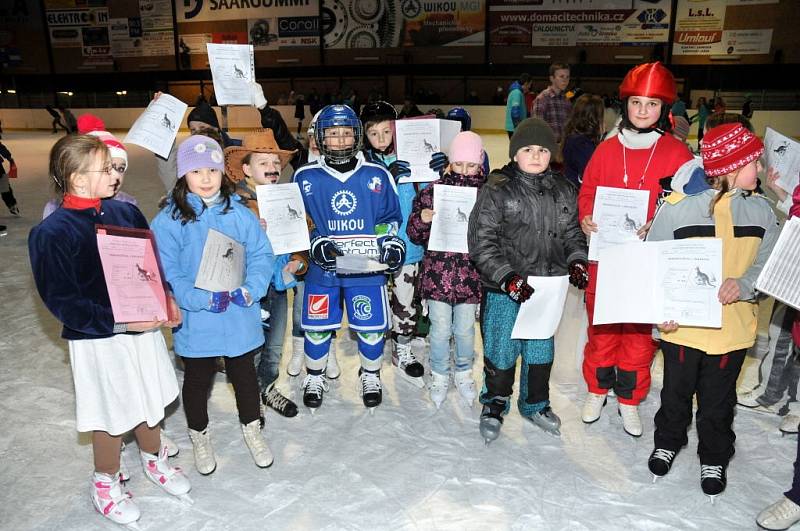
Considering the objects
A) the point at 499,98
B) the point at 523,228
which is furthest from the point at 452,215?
the point at 499,98

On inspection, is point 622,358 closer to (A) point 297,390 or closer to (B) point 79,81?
(A) point 297,390

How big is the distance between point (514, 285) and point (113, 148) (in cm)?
196

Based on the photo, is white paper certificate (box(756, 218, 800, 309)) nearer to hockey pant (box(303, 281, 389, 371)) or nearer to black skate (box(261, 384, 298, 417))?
hockey pant (box(303, 281, 389, 371))

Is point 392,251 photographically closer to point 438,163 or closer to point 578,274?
point 438,163

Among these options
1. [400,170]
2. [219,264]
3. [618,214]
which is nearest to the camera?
[219,264]

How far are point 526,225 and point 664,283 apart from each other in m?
0.71

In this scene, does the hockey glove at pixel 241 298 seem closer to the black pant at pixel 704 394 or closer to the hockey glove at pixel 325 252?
the hockey glove at pixel 325 252

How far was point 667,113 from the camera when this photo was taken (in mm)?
3170

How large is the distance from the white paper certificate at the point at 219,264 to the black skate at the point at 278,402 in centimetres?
105

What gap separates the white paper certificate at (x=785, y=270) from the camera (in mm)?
2121

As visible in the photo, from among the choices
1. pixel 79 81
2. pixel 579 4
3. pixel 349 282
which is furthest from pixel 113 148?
pixel 79 81

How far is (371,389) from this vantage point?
11.5ft

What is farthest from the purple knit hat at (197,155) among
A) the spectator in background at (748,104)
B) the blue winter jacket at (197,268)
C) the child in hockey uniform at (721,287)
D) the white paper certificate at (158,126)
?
the spectator in background at (748,104)

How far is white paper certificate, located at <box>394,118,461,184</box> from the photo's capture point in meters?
3.71
